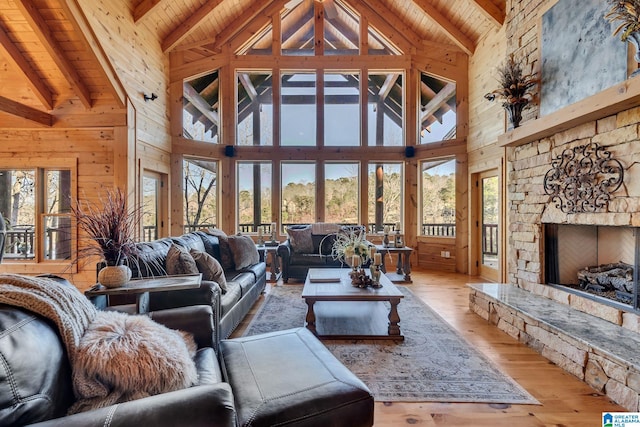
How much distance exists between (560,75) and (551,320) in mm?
2313

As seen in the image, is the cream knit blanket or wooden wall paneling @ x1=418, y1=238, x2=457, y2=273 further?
wooden wall paneling @ x1=418, y1=238, x2=457, y2=273

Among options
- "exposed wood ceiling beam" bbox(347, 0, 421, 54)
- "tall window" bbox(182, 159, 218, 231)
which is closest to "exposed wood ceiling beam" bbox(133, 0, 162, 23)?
"tall window" bbox(182, 159, 218, 231)

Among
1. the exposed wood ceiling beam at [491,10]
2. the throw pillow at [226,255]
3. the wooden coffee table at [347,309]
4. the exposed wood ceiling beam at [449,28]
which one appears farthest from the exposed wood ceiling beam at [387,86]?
the throw pillow at [226,255]

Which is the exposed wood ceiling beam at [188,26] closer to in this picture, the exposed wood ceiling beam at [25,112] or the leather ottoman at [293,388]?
the exposed wood ceiling beam at [25,112]

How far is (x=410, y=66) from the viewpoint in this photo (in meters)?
6.40

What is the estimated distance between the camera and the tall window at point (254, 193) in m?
6.56

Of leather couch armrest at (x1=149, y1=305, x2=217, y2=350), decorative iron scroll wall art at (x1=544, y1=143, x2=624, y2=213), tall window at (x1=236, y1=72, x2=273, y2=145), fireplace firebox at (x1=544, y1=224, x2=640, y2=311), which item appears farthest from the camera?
Result: tall window at (x1=236, y1=72, x2=273, y2=145)

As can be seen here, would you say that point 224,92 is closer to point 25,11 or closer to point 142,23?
point 142,23

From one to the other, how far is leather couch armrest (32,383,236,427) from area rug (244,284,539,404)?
4.49 ft

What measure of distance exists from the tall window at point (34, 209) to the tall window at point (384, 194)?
517cm

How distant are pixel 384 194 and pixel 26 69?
5.94 metres

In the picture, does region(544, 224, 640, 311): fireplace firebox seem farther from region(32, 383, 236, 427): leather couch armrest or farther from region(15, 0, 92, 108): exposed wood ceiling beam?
region(15, 0, 92, 108): exposed wood ceiling beam

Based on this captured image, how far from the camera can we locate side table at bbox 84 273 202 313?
199cm

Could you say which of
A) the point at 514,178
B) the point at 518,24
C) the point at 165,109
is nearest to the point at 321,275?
the point at 514,178
